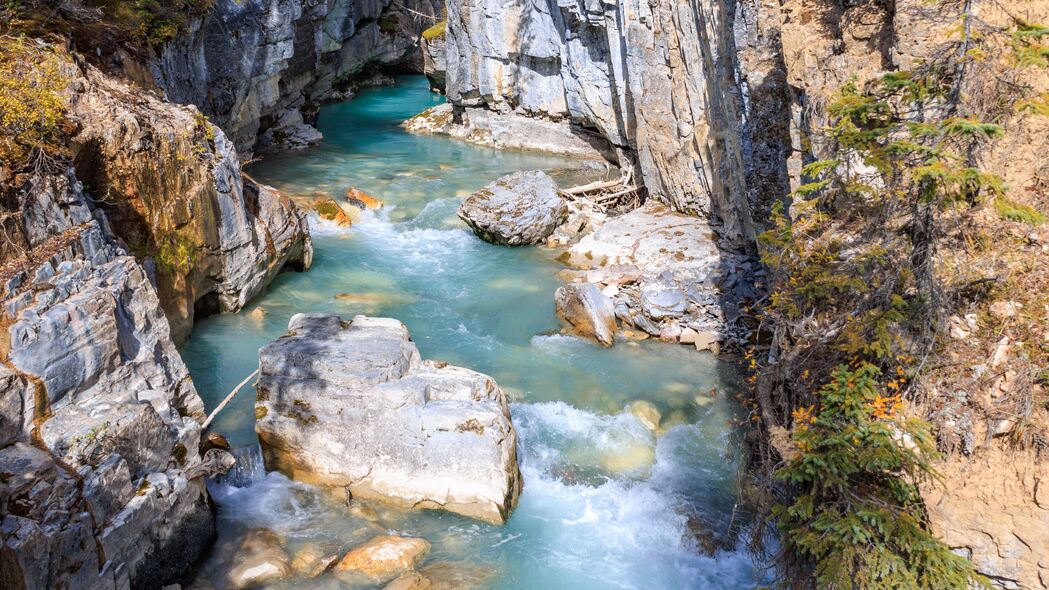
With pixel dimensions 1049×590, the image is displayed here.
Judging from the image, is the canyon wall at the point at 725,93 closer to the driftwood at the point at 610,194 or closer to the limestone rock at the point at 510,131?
the limestone rock at the point at 510,131

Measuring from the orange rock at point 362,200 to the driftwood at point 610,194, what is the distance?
16.8ft

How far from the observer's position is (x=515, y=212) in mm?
16828

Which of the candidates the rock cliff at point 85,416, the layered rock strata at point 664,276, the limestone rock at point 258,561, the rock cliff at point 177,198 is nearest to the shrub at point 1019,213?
the layered rock strata at point 664,276

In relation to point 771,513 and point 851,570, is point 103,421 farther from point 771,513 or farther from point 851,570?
point 851,570

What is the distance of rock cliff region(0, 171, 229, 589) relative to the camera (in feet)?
20.1

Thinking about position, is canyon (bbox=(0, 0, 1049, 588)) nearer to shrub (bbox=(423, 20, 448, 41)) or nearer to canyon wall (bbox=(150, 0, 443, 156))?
canyon wall (bbox=(150, 0, 443, 156))

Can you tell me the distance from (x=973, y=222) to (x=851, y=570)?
359cm

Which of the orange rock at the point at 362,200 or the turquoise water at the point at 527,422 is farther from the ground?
the orange rock at the point at 362,200

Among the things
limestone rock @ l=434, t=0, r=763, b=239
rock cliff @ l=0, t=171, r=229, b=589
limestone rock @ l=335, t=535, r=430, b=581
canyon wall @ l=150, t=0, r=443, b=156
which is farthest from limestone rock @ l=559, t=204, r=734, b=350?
canyon wall @ l=150, t=0, r=443, b=156

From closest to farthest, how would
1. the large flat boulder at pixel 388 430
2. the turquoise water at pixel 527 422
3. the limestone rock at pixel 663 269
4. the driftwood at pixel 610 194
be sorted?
the turquoise water at pixel 527 422
the large flat boulder at pixel 388 430
the limestone rock at pixel 663 269
the driftwood at pixel 610 194

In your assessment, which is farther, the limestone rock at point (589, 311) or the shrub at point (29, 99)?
the limestone rock at point (589, 311)

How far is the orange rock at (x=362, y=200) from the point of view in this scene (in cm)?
1853

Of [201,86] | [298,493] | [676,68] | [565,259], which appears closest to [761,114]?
[676,68]

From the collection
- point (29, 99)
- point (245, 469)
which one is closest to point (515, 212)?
point (245, 469)
